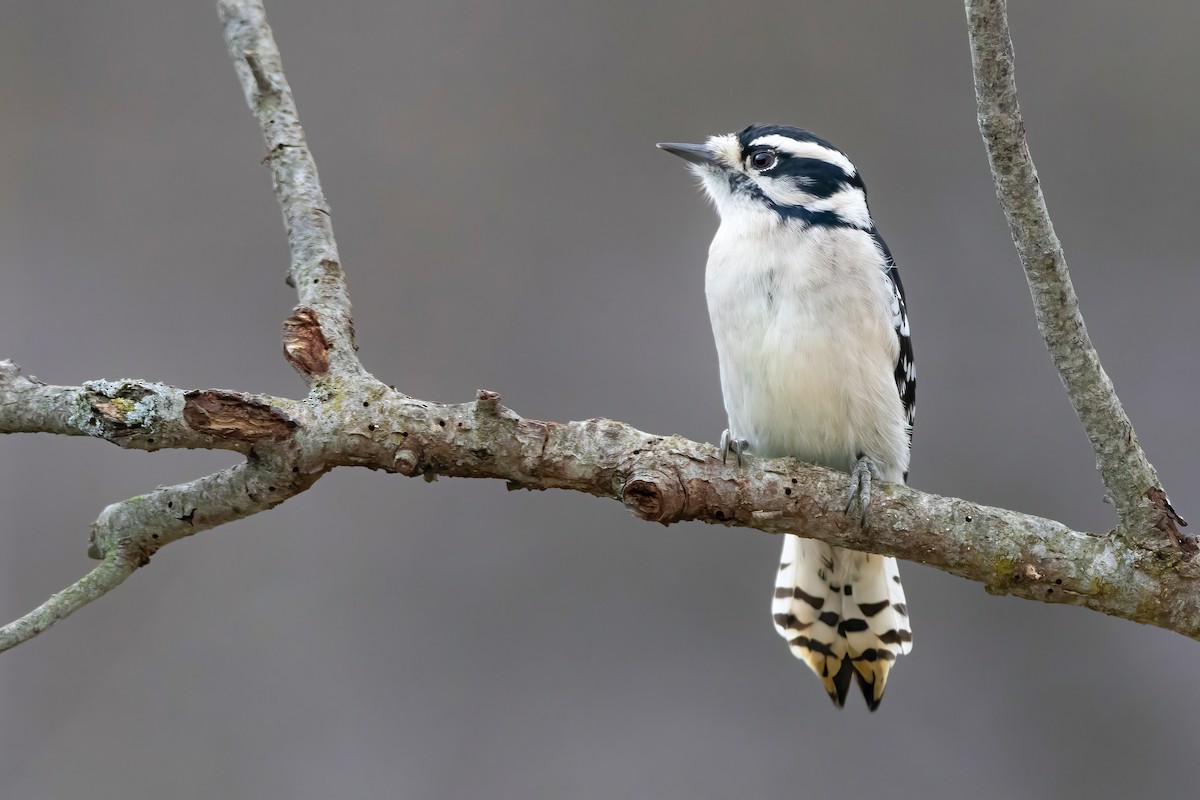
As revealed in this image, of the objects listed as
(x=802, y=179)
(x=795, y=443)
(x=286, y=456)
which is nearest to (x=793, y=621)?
(x=795, y=443)

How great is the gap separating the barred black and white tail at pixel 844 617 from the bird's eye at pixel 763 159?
1.97ft

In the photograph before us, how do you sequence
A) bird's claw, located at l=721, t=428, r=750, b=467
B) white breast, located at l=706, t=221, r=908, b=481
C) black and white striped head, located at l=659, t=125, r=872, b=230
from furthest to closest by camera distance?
black and white striped head, located at l=659, t=125, r=872, b=230 < white breast, located at l=706, t=221, r=908, b=481 < bird's claw, located at l=721, t=428, r=750, b=467

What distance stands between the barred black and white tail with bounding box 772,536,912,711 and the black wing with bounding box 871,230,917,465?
24 cm

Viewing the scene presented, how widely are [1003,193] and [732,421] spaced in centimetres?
67

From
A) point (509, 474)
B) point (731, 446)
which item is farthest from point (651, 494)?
point (731, 446)

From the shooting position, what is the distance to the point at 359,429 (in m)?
1.09

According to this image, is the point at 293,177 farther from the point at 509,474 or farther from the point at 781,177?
the point at 781,177

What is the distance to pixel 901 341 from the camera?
166cm

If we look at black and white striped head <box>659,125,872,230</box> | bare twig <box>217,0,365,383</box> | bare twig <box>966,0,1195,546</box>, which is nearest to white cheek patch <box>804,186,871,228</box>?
black and white striped head <box>659,125,872,230</box>

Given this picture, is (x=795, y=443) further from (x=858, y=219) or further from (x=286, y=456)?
(x=286, y=456)

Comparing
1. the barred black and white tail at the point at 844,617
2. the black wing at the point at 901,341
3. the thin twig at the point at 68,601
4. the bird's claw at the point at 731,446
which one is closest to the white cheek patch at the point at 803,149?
the black wing at the point at 901,341

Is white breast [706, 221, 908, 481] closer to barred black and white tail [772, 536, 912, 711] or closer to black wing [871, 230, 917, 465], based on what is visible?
black wing [871, 230, 917, 465]

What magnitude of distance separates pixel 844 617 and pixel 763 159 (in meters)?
0.74

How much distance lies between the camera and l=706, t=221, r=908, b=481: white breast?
1496 millimetres
